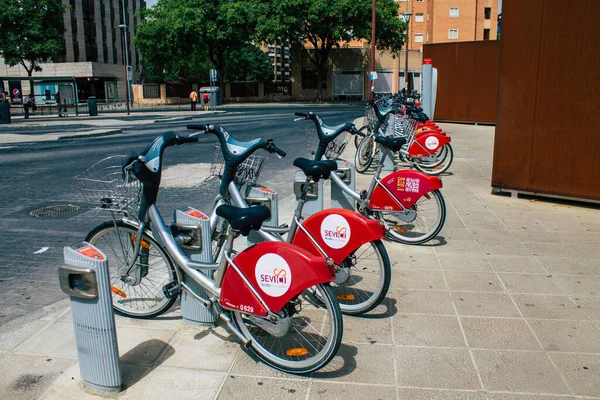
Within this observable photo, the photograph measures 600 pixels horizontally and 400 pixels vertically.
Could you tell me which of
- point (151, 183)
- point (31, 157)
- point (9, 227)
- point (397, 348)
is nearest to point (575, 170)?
point (397, 348)

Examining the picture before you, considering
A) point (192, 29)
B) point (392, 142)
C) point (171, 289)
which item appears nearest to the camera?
point (171, 289)

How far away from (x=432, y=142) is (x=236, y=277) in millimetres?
7403

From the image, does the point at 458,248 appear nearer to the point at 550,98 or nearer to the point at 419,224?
the point at 419,224

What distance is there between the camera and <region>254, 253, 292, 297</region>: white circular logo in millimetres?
3189

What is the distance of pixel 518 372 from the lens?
341cm

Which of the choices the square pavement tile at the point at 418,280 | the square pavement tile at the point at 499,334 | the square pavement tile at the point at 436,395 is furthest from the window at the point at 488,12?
the square pavement tile at the point at 436,395

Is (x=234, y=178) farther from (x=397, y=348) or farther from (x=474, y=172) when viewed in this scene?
(x=474, y=172)

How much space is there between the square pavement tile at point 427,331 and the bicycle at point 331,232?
266mm

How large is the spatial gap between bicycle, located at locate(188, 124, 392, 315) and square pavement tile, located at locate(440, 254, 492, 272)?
1217 mm

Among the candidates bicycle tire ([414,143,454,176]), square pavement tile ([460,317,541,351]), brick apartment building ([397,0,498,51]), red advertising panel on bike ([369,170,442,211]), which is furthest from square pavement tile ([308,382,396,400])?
brick apartment building ([397,0,498,51])

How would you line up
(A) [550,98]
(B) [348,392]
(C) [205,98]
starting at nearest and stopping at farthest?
1. (B) [348,392]
2. (A) [550,98]
3. (C) [205,98]

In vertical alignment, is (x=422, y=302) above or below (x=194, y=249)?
below

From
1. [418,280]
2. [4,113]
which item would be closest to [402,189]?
[418,280]

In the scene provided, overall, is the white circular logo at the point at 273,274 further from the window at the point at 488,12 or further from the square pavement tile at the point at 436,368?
the window at the point at 488,12
